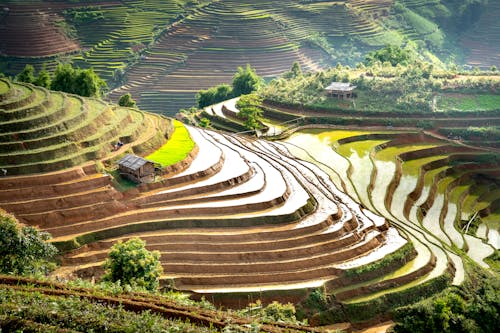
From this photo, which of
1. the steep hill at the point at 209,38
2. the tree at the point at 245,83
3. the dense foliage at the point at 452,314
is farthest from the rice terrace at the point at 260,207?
the steep hill at the point at 209,38

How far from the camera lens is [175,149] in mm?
42625

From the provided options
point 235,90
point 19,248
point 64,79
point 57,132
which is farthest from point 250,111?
point 19,248

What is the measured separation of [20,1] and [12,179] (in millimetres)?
68494

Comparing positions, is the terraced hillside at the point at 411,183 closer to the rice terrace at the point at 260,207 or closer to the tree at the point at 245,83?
the rice terrace at the point at 260,207

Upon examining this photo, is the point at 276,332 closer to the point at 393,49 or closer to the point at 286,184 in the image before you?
the point at 286,184

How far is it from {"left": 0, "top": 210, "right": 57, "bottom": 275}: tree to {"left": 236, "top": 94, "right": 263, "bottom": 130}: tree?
28719 millimetres

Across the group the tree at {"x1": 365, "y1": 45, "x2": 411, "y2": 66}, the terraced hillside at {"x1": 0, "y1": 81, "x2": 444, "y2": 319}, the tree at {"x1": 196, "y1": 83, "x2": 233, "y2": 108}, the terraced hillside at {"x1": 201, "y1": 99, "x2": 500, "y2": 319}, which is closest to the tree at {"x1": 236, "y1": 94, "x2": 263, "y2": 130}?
→ the terraced hillside at {"x1": 201, "y1": 99, "x2": 500, "y2": 319}

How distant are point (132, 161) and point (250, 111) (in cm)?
2223

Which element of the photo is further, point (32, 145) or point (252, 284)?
point (32, 145)

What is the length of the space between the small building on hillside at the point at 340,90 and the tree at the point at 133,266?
112 feet

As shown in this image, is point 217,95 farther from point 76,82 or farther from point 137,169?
point 137,169

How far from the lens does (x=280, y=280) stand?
107ft

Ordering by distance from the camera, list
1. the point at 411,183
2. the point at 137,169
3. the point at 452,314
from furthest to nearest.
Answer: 1. the point at 411,183
2. the point at 137,169
3. the point at 452,314

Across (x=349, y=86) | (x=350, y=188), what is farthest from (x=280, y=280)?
(x=349, y=86)
